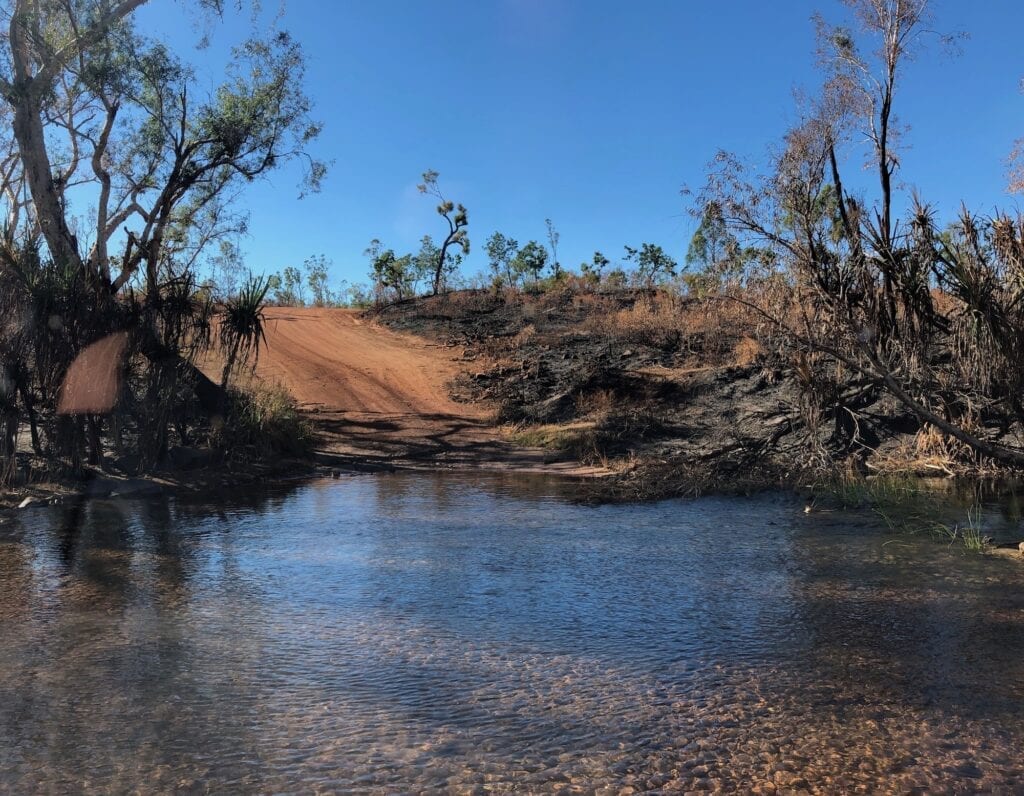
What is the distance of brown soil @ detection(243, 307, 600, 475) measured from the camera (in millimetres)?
15930

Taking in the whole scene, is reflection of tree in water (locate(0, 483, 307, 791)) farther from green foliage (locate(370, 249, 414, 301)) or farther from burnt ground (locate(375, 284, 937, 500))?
green foliage (locate(370, 249, 414, 301))

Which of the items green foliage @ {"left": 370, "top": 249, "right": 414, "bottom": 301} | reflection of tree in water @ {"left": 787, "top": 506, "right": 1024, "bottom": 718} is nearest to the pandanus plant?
reflection of tree in water @ {"left": 787, "top": 506, "right": 1024, "bottom": 718}

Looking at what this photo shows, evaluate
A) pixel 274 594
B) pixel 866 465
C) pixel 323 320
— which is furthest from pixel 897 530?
pixel 323 320

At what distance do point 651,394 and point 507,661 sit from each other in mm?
14920

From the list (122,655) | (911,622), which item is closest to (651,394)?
(911,622)

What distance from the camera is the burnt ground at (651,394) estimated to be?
461 inches

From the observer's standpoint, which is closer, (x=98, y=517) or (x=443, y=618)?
(x=443, y=618)

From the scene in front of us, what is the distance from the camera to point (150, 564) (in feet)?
24.2

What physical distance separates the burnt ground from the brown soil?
2.41 feet

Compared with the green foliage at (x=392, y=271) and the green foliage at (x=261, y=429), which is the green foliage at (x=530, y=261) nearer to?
the green foliage at (x=392, y=271)

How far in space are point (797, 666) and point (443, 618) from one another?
245cm

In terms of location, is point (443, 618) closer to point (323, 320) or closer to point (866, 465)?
point (866, 465)

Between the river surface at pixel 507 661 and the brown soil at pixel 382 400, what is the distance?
6.95 m

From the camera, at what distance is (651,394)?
19297mm
